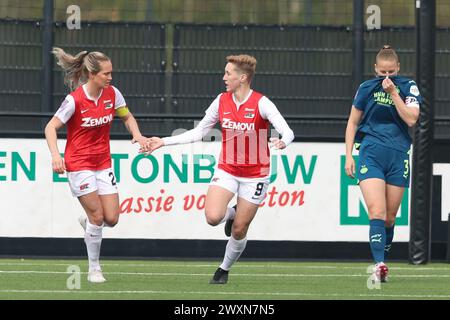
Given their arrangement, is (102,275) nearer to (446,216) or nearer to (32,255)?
(32,255)

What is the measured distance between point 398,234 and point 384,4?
9.14 feet

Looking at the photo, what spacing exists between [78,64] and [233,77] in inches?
53.4

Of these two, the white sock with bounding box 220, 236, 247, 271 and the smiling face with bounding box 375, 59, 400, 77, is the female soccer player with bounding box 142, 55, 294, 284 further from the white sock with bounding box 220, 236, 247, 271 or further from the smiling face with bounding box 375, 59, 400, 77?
the smiling face with bounding box 375, 59, 400, 77

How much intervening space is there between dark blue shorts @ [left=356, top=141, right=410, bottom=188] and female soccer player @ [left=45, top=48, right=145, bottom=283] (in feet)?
6.33

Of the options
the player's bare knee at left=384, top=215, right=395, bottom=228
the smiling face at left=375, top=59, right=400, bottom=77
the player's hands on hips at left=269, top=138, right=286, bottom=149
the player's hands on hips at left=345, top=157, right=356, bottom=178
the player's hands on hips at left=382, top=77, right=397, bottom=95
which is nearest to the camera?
the player's hands on hips at left=269, top=138, right=286, bottom=149

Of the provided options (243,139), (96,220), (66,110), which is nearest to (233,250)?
(243,139)

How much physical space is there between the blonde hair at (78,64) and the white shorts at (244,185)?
142 cm

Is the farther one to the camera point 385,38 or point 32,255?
point 385,38

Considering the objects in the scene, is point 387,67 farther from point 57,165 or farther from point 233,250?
point 57,165

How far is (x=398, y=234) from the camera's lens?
16.5 metres

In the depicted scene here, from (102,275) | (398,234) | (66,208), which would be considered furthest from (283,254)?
(102,275)

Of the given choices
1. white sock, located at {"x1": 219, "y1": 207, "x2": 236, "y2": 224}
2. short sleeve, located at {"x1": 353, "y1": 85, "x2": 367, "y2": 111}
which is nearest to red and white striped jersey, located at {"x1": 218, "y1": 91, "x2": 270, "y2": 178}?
white sock, located at {"x1": 219, "y1": 207, "x2": 236, "y2": 224}

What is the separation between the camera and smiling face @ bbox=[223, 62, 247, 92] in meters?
13.3

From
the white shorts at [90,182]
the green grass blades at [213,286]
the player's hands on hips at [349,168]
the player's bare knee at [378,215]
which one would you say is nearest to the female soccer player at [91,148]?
the white shorts at [90,182]
